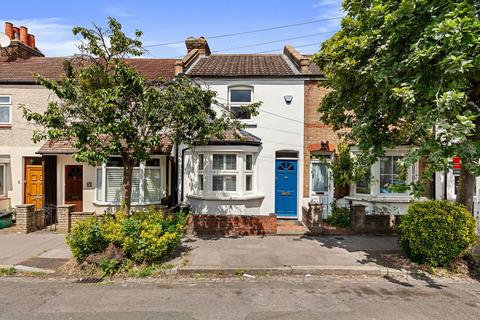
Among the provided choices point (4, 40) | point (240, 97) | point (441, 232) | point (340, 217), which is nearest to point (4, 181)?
point (4, 40)

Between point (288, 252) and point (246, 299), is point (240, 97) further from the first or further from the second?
point (246, 299)

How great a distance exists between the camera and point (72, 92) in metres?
6.91

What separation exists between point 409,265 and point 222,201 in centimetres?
607

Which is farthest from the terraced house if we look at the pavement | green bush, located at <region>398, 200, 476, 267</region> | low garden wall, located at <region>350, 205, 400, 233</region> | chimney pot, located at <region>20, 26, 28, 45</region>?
chimney pot, located at <region>20, 26, 28, 45</region>

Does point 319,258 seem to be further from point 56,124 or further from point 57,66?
point 57,66

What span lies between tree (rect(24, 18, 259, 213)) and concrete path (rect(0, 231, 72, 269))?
7.29ft

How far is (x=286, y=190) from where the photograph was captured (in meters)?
12.0

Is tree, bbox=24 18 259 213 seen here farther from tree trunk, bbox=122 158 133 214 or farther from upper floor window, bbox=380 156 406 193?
upper floor window, bbox=380 156 406 193

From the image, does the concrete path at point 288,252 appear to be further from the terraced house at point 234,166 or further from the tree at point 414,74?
the tree at point 414,74

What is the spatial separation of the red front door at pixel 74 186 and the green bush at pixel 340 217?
10.1 m

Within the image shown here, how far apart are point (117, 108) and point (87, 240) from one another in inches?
122

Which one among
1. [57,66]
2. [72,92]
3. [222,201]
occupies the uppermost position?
[57,66]

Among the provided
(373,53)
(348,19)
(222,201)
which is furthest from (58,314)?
(348,19)

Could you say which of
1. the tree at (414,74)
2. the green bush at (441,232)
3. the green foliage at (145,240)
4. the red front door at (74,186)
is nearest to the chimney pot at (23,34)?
the red front door at (74,186)
